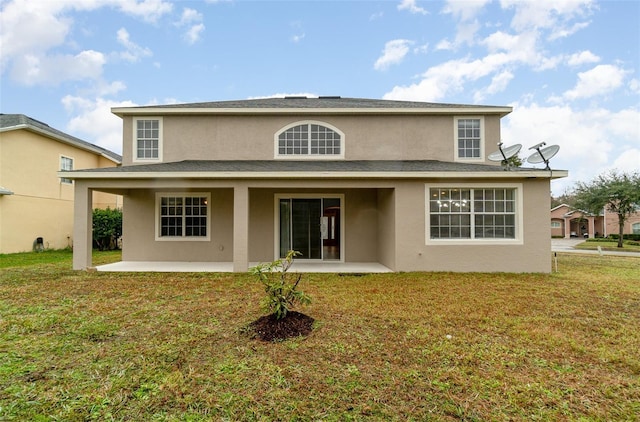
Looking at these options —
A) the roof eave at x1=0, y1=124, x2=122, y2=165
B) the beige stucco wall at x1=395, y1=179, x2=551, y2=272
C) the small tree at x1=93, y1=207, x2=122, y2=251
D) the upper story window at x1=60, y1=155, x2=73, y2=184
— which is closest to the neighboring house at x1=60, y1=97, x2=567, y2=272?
the beige stucco wall at x1=395, y1=179, x2=551, y2=272

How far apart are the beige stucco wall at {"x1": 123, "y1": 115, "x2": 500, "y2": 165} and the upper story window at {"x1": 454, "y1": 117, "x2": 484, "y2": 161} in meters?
0.22

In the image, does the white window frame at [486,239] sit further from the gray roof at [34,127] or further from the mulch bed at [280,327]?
the gray roof at [34,127]

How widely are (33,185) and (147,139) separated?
28.3ft

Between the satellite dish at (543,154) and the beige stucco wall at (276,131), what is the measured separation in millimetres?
2403

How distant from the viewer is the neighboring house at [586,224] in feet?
117

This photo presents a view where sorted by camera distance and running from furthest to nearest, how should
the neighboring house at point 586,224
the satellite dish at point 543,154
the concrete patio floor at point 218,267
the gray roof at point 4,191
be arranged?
the neighboring house at point 586,224
the gray roof at point 4,191
the concrete patio floor at point 218,267
the satellite dish at point 543,154

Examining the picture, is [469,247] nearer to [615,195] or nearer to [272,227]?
[272,227]

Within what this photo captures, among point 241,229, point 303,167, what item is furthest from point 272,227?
point 303,167

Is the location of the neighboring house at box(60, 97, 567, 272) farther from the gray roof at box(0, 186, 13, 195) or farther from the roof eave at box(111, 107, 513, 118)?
the gray roof at box(0, 186, 13, 195)

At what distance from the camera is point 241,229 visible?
8.92 metres

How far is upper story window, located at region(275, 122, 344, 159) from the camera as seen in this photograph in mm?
11320

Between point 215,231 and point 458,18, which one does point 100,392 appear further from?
point 458,18

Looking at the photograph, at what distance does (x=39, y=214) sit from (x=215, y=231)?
11176 millimetres

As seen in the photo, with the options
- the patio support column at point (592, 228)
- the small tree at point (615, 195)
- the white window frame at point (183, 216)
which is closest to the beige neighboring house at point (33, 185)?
the white window frame at point (183, 216)
